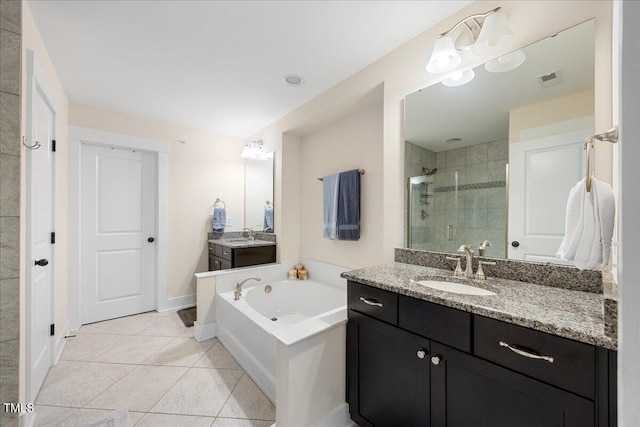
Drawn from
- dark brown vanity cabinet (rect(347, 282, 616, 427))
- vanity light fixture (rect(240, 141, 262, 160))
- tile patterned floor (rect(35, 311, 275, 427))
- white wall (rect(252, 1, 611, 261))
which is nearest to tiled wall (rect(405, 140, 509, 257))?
white wall (rect(252, 1, 611, 261))

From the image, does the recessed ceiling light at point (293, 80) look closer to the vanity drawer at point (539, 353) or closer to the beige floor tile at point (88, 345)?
the vanity drawer at point (539, 353)

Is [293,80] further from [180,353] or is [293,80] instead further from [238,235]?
[180,353]

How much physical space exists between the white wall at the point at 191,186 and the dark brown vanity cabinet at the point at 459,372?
2.63 metres

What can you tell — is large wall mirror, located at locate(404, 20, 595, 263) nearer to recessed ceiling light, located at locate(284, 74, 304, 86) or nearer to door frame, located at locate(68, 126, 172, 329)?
recessed ceiling light, located at locate(284, 74, 304, 86)

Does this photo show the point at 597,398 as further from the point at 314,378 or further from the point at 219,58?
the point at 219,58

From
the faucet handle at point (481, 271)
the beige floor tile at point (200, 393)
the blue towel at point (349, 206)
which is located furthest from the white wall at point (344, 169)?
the beige floor tile at point (200, 393)

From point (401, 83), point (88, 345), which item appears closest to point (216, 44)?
point (401, 83)

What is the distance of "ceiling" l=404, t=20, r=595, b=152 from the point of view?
1175 millimetres

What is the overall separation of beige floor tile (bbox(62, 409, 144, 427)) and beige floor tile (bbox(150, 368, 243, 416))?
94 millimetres

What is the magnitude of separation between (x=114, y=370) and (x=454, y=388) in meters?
2.33

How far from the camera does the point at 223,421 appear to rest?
152cm

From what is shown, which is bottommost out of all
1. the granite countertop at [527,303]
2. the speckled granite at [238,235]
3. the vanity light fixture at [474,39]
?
the granite countertop at [527,303]

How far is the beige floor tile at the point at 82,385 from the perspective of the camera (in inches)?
65.8

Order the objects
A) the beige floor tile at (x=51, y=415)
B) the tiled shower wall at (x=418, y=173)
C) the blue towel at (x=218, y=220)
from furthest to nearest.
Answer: the blue towel at (x=218, y=220) → the tiled shower wall at (x=418, y=173) → the beige floor tile at (x=51, y=415)
